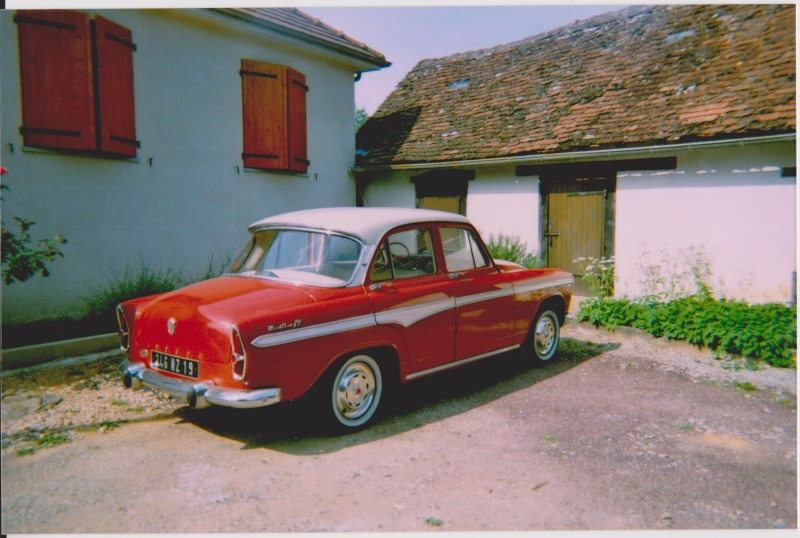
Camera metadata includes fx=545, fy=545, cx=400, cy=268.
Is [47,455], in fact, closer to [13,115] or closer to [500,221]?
[13,115]

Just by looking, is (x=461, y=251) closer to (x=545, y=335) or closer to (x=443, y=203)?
(x=545, y=335)

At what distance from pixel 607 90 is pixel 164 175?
6.91 metres

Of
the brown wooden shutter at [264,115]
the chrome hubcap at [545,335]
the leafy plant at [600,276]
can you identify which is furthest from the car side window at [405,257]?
the brown wooden shutter at [264,115]

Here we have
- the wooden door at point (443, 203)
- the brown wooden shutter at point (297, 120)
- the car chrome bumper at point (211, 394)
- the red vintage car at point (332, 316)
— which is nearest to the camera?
the car chrome bumper at point (211, 394)

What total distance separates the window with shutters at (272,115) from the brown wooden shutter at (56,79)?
2.43 m

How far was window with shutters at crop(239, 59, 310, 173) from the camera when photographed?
8305mm

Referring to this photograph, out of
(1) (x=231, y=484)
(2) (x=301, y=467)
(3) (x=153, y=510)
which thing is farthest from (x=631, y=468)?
(3) (x=153, y=510)

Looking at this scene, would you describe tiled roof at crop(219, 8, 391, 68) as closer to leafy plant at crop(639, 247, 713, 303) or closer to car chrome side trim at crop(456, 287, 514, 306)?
car chrome side trim at crop(456, 287, 514, 306)

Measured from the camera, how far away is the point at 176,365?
3557 millimetres

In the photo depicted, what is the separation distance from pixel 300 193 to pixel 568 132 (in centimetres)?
449

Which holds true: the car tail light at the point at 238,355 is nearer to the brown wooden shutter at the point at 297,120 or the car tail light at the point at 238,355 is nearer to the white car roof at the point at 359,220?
the white car roof at the point at 359,220

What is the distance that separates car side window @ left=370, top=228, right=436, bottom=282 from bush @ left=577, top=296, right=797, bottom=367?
324 centimetres

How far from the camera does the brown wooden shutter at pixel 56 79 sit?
5.67 meters

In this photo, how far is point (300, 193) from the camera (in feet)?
30.5
